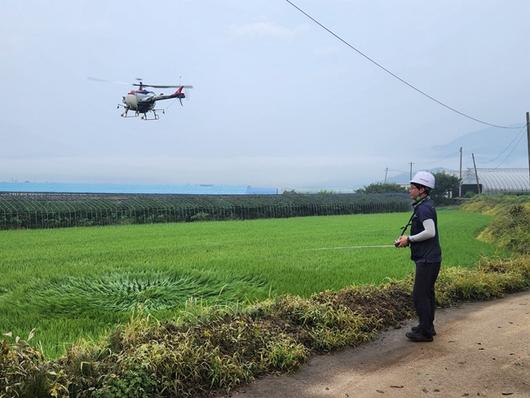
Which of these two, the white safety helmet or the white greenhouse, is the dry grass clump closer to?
the white safety helmet

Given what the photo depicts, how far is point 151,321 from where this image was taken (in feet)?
18.9

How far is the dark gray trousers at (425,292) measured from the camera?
5.88m

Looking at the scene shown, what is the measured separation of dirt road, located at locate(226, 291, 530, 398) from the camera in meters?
4.43

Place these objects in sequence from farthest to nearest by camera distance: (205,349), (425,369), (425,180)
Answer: (425,180) → (425,369) → (205,349)

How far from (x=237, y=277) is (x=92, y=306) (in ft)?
9.12

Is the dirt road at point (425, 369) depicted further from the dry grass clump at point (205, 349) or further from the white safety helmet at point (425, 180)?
the white safety helmet at point (425, 180)

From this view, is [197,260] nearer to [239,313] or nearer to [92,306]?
[92,306]

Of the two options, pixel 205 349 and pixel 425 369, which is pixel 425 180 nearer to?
pixel 425 369

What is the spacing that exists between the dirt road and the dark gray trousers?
22 cm

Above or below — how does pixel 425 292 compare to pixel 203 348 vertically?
above

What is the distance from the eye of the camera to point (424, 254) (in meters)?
5.90

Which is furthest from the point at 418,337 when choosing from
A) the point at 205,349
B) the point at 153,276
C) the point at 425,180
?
the point at 153,276

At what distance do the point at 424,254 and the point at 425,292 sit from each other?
42 centimetres

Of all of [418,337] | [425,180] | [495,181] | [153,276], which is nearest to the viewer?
[418,337]
